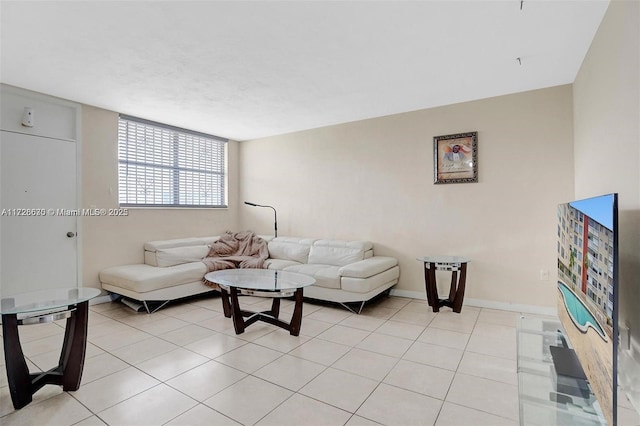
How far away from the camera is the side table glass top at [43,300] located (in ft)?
6.14

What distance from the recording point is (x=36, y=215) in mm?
3586

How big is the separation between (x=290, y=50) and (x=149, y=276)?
2.81 meters

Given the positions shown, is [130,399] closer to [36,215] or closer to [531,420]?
[531,420]

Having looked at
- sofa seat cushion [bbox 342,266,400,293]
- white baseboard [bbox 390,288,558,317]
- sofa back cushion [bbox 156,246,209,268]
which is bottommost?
white baseboard [bbox 390,288,558,317]

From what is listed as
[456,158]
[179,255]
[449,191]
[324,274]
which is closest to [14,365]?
[179,255]

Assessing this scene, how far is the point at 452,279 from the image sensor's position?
12.0ft

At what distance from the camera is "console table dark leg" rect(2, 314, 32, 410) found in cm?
183

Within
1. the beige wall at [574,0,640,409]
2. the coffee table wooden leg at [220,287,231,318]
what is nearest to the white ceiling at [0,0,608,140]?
the beige wall at [574,0,640,409]

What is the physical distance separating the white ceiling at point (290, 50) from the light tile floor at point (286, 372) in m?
2.41

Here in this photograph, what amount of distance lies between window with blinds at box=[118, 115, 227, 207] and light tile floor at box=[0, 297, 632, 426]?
1841 millimetres

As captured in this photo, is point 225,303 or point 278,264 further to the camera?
point 278,264

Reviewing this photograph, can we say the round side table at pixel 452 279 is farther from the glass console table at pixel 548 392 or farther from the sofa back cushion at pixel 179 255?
the sofa back cushion at pixel 179 255

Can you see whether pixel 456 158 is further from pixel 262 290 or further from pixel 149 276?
pixel 149 276

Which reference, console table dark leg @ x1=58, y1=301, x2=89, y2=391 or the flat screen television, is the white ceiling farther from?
console table dark leg @ x1=58, y1=301, x2=89, y2=391
